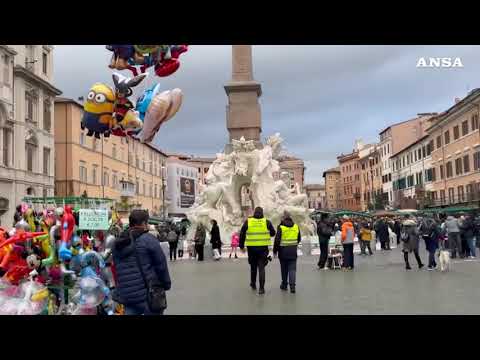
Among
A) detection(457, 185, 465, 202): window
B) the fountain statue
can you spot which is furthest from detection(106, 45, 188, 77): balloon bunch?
detection(457, 185, 465, 202): window

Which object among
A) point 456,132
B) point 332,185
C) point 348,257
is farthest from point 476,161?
point 332,185

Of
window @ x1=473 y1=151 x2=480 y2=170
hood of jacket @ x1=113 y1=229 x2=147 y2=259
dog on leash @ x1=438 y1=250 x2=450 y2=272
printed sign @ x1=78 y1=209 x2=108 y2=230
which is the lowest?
dog on leash @ x1=438 y1=250 x2=450 y2=272

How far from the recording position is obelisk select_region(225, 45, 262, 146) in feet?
82.9

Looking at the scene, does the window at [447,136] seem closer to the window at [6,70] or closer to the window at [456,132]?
the window at [456,132]

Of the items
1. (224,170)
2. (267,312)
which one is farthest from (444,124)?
(267,312)

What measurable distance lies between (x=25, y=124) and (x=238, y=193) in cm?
1611

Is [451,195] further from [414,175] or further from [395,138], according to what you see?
[395,138]

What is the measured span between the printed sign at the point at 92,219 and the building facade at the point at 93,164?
81.9ft

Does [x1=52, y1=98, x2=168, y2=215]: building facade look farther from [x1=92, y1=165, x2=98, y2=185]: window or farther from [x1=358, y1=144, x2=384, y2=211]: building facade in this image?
[x1=358, y1=144, x2=384, y2=211]: building facade

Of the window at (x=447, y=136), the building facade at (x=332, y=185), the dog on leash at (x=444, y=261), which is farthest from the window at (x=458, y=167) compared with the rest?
the building facade at (x=332, y=185)

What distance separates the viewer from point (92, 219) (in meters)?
7.59

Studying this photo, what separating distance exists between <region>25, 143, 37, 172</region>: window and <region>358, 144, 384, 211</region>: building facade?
4161 centimetres
